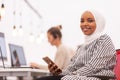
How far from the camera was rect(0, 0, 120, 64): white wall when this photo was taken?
9367 mm

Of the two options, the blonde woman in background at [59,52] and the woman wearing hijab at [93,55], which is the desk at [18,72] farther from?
the woman wearing hijab at [93,55]

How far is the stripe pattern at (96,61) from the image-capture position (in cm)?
290

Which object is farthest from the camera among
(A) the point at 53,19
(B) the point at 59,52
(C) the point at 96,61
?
(A) the point at 53,19

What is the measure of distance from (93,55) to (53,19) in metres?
7.20

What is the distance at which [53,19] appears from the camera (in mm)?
10109

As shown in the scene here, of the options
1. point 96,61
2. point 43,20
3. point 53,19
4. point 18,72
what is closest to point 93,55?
point 96,61

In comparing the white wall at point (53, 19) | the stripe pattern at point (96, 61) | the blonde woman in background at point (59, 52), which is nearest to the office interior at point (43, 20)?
the white wall at point (53, 19)

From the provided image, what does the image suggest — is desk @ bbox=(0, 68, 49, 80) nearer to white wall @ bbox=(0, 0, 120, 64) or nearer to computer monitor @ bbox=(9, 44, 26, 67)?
computer monitor @ bbox=(9, 44, 26, 67)

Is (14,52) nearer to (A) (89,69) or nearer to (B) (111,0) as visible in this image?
(A) (89,69)

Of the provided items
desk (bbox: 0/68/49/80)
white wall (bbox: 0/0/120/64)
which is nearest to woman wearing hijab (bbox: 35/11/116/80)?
desk (bbox: 0/68/49/80)

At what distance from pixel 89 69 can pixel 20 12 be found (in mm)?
7518

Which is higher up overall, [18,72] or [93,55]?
[93,55]

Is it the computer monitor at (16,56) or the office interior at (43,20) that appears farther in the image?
the office interior at (43,20)

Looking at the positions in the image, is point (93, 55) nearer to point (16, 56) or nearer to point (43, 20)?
point (16, 56)
